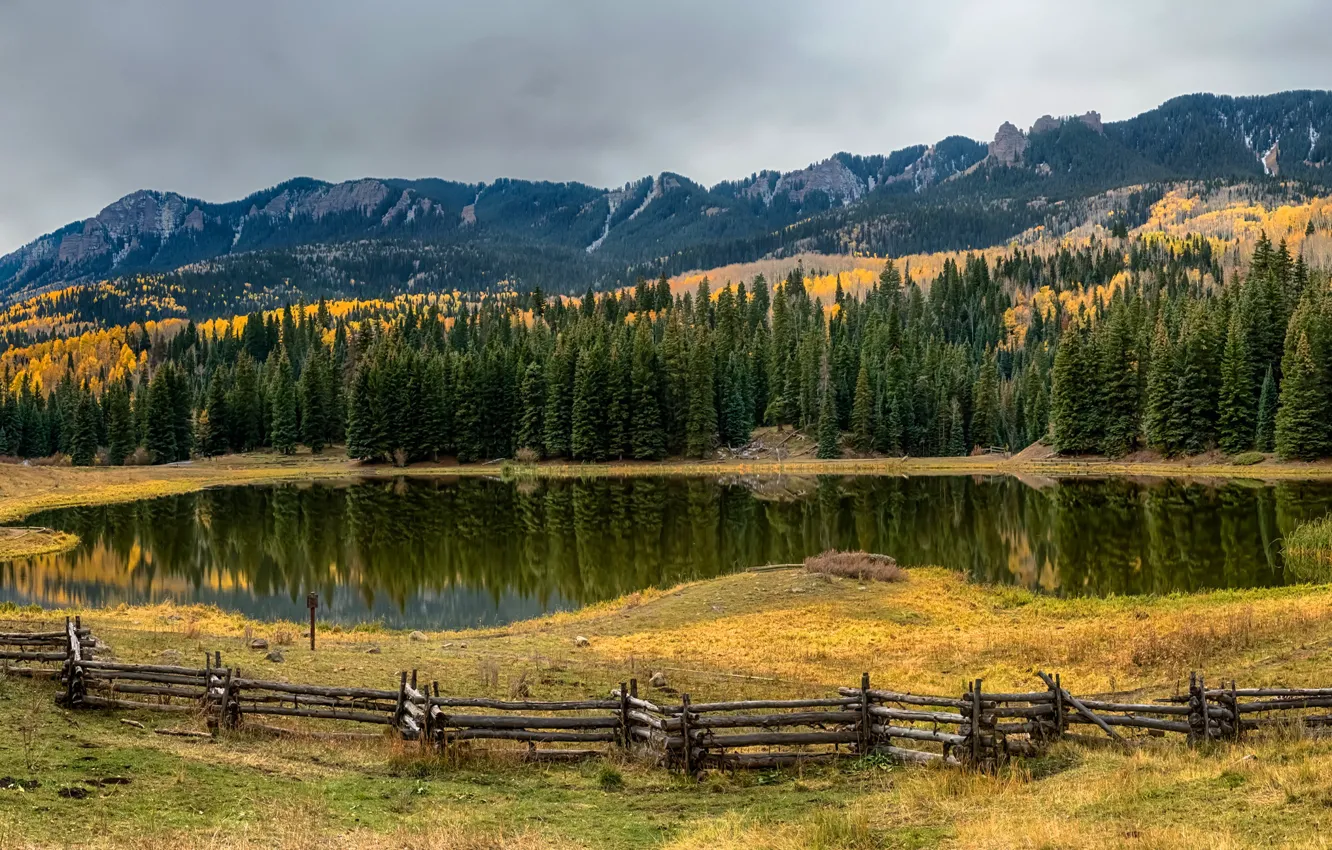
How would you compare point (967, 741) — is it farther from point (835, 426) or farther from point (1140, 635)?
point (835, 426)

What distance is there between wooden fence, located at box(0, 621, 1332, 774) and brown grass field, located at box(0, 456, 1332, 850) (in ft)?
1.69

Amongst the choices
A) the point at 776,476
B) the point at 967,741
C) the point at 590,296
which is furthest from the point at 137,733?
the point at 590,296

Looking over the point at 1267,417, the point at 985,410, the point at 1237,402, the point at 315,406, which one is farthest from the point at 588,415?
the point at 1267,417

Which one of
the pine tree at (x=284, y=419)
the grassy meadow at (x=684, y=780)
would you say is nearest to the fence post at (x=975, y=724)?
the grassy meadow at (x=684, y=780)

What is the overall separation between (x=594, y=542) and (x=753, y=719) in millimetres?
38681

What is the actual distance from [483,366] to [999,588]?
9908 cm

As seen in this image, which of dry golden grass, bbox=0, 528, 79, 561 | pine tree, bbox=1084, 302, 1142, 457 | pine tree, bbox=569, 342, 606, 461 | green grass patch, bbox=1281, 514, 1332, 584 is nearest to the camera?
green grass patch, bbox=1281, 514, 1332, 584

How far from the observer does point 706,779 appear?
624 inches

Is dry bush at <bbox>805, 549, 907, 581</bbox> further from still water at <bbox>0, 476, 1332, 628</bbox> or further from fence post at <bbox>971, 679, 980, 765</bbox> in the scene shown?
fence post at <bbox>971, 679, 980, 765</bbox>

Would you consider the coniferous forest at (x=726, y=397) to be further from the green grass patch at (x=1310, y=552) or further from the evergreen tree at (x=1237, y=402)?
the green grass patch at (x=1310, y=552)

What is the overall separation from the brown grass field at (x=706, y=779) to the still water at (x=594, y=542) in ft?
30.2

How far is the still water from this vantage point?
40.1 m

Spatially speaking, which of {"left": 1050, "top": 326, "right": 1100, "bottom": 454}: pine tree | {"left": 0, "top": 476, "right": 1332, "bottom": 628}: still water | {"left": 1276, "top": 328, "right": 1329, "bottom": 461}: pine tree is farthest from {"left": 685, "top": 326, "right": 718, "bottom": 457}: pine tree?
{"left": 1276, "top": 328, "right": 1329, "bottom": 461}: pine tree

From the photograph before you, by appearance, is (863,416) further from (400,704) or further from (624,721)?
(400,704)
